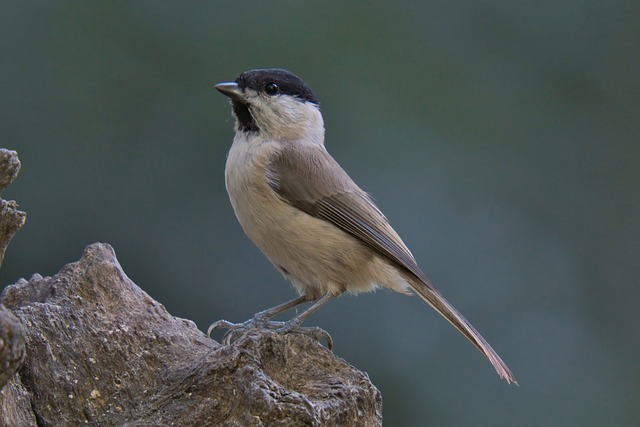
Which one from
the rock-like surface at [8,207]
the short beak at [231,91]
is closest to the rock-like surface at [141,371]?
the rock-like surface at [8,207]

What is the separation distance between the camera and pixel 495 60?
16.2 ft

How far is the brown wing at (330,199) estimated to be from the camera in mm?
3510

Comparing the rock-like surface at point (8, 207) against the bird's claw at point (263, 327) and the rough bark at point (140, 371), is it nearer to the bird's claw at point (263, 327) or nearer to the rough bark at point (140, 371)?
the rough bark at point (140, 371)

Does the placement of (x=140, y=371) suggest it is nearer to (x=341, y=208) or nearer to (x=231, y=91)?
(x=341, y=208)

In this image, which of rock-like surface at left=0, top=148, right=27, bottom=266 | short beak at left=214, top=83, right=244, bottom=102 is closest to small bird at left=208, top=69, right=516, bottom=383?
short beak at left=214, top=83, right=244, bottom=102

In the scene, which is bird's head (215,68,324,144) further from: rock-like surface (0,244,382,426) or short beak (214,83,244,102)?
rock-like surface (0,244,382,426)

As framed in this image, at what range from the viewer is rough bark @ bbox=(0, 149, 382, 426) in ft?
7.70

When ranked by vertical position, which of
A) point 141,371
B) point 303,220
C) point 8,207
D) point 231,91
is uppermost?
point 231,91

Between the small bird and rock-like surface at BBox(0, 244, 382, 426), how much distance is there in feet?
1.89

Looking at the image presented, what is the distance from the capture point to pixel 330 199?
3.61 m

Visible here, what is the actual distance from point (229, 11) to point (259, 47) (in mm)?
262

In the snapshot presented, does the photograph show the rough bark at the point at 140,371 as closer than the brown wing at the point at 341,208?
Yes

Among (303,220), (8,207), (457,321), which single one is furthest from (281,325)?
(8,207)

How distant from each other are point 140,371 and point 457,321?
133 cm
